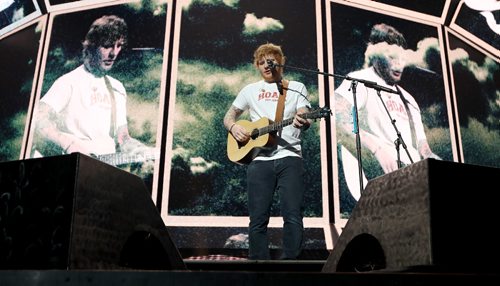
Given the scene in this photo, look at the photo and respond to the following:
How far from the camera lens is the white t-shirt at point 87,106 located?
16.4 ft

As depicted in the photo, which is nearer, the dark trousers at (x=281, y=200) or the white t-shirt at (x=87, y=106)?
the dark trousers at (x=281, y=200)

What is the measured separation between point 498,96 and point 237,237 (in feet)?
12.0

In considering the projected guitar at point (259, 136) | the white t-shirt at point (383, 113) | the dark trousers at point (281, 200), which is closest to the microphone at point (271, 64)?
the projected guitar at point (259, 136)

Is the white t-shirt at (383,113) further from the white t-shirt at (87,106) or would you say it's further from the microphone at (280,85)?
the white t-shirt at (87,106)

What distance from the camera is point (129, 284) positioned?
2.50ft

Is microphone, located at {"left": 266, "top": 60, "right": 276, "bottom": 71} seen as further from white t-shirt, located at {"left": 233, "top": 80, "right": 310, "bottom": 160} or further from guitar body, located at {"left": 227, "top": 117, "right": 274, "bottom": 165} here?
guitar body, located at {"left": 227, "top": 117, "right": 274, "bottom": 165}

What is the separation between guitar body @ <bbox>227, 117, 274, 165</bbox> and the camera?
3.28 meters

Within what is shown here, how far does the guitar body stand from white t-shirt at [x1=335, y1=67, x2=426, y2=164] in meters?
1.93

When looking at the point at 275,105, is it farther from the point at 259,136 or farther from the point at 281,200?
the point at 281,200

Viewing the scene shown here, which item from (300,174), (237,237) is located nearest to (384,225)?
(300,174)

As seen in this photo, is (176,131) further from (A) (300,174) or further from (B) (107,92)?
(A) (300,174)

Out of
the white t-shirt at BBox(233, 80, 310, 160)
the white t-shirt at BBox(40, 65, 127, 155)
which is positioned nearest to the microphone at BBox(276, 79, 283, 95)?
the white t-shirt at BBox(233, 80, 310, 160)

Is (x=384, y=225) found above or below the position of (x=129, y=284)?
above

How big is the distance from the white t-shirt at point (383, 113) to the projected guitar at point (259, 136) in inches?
76.2
